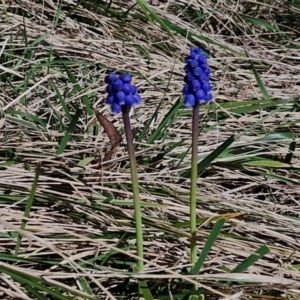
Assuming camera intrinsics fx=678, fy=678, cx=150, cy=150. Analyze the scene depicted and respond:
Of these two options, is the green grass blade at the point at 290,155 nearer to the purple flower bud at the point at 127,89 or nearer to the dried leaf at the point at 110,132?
the dried leaf at the point at 110,132

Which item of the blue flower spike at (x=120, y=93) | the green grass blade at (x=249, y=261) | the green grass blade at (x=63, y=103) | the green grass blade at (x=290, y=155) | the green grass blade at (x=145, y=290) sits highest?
the blue flower spike at (x=120, y=93)

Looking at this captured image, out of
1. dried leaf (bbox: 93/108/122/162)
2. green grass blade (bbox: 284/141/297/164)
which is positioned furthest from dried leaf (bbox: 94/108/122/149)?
green grass blade (bbox: 284/141/297/164)

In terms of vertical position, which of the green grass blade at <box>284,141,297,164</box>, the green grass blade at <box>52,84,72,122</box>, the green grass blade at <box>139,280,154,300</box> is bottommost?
the green grass blade at <box>139,280,154,300</box>

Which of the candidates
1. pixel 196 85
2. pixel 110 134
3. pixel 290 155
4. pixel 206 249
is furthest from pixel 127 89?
pixel 290 155

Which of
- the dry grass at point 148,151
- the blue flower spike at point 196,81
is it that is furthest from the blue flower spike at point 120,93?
the dry grass at point 148,151

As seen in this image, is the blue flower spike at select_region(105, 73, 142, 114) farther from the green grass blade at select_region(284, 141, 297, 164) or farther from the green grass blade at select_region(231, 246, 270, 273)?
the green grass blade at select_region(284, 141, 297, 164)

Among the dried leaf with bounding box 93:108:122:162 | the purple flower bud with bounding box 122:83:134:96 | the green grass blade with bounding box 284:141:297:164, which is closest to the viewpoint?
the purple flower bud with bounding box 122:83:134:96

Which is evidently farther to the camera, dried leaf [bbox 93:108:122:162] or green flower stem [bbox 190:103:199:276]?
dried leaf [bbox 93:108:122:162]

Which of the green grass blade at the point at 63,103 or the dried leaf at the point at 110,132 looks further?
the green grass blade at the point at 63,103

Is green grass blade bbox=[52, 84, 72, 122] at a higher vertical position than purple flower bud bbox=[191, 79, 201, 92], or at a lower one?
lower
